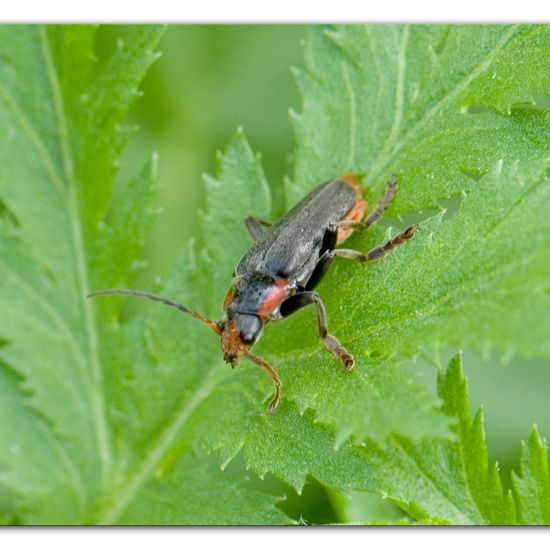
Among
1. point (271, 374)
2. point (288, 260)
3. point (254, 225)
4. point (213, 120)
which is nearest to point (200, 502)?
point (271, 374)

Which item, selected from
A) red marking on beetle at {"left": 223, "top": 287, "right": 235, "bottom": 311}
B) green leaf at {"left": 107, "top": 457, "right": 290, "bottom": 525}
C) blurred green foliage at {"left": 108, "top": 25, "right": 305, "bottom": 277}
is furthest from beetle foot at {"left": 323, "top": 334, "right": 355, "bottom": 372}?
blurred green foliage at {"left": 108, "top": 25, "right": 305, "bottom": 277}

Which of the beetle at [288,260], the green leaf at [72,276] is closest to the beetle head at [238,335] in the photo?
the beetle at [288,260]

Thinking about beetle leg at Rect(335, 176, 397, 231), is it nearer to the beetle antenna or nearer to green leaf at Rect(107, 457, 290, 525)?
the beetle antenna

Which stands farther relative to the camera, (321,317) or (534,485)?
(321,317)

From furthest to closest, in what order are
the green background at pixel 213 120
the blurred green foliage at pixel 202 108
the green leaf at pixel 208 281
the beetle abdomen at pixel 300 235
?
the blurred green foliage at pixel 202 108, the green background at pixel 213 120, the beetle abdomen at pixel 300 235, the green leaf at pixel 208 281

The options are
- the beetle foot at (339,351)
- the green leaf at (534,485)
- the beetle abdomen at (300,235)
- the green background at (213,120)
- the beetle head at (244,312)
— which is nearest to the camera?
the beetle foot at (339,351)

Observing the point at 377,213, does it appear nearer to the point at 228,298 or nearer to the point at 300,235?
the point at 300,235

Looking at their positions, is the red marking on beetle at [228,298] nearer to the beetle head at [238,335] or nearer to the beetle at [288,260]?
the beetle at [288,260]
